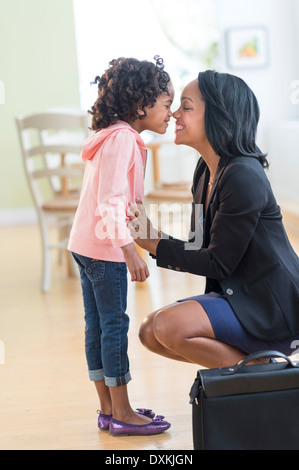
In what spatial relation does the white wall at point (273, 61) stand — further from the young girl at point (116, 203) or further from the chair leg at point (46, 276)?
the young girl at point (116, 203)

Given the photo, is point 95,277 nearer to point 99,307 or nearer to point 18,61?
point 99,307

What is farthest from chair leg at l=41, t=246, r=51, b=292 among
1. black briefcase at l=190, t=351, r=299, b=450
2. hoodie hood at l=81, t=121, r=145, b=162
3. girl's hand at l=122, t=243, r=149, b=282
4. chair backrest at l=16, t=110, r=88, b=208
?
black briefcase at l=190, t=351, r=299, b=450

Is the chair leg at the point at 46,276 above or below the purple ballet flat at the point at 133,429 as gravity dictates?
below

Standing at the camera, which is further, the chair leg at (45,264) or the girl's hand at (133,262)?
the chair leg at (45,264)

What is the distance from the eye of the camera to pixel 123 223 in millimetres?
1788

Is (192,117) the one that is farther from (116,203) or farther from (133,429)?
(133,429)

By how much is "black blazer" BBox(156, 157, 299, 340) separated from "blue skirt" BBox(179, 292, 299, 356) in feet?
0.08

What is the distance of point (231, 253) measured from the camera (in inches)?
67.7

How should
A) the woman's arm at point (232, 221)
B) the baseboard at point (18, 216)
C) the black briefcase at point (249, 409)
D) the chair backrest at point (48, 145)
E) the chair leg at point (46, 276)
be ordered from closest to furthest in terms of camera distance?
the black briefcase at point (249, 409), the woman's arm at point (232, 221), the chair backrest at point (48, 145), the chair leg at point (46, 276), the baseboard at point (18, 216)

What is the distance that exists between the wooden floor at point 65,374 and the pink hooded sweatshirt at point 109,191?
1.74 feet

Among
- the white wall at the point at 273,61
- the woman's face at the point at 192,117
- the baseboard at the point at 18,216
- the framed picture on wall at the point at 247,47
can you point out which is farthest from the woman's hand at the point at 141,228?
the baseboard at the point at 18,216

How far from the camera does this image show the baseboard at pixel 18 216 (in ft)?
20.1

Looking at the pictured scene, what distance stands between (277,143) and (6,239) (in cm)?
227

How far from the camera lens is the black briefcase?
4.86 ft
